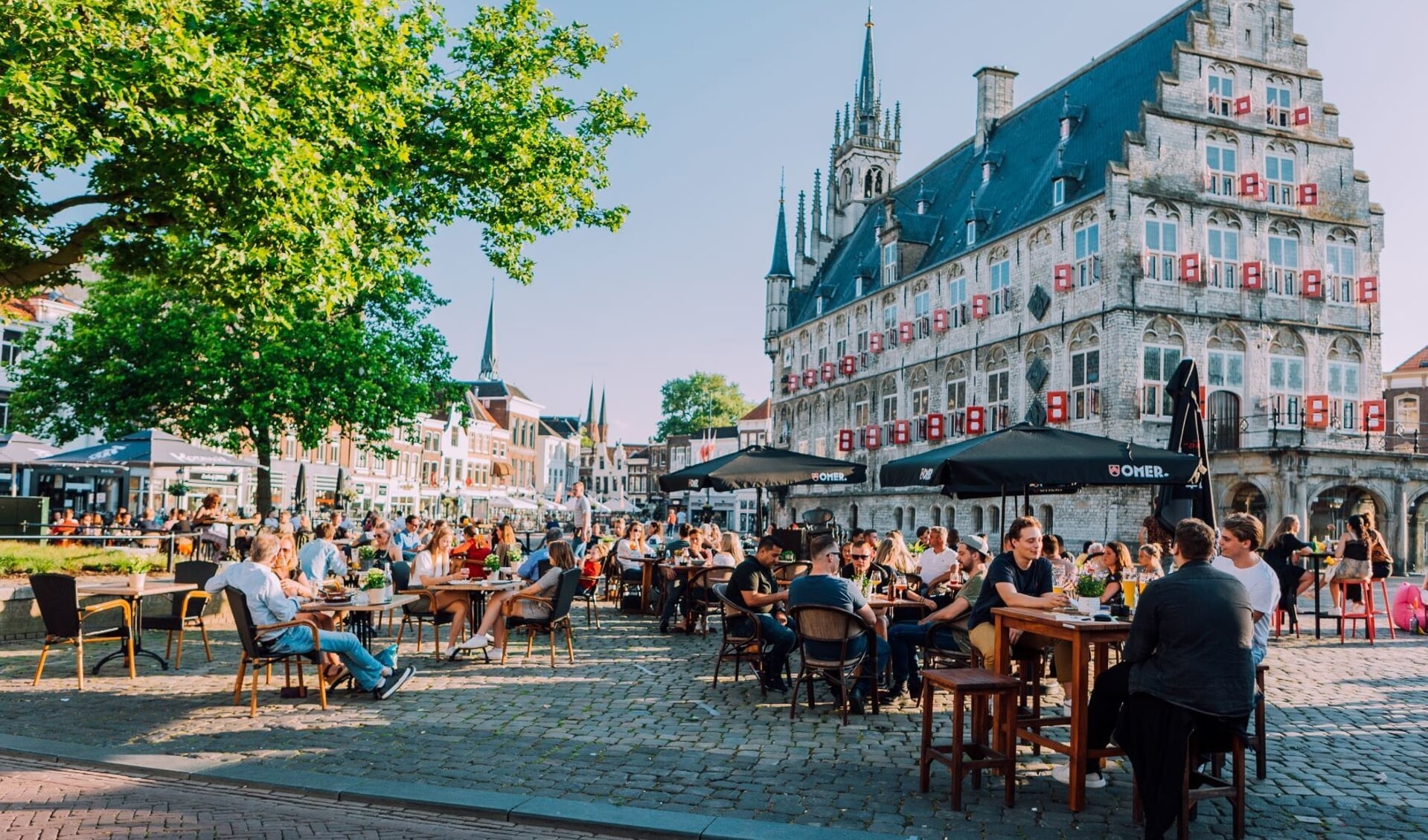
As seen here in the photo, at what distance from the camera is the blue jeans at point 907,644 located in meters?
8.84

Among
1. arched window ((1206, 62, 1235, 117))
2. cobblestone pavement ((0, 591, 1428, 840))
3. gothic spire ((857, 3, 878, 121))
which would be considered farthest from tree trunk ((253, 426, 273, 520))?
gothic spire ((857, 3, 878, 121))

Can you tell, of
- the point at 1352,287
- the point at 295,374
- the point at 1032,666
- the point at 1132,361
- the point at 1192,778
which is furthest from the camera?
the point at 1352,287

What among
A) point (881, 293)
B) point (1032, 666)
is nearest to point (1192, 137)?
point (881, 293)

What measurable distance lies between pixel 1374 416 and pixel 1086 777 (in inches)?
1156

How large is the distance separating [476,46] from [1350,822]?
597 inches

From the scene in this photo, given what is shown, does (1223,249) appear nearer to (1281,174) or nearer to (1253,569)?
(1281,174)

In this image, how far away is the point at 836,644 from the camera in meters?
8.09

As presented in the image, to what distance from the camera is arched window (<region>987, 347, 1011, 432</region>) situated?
3419 centimetres

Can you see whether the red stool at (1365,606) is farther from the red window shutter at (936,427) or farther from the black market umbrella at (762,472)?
the red window shutter at (936,427)

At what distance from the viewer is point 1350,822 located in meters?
5.60

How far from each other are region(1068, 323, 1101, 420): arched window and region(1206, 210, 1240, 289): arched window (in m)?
3.74

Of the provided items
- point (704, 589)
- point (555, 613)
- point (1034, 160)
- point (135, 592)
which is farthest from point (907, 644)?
point (1034, 160)

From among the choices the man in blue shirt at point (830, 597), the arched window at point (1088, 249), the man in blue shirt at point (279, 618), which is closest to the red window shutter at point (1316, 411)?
the arched window at point (1088, 249)

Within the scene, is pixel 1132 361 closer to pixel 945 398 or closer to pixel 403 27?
pixel 945 398
